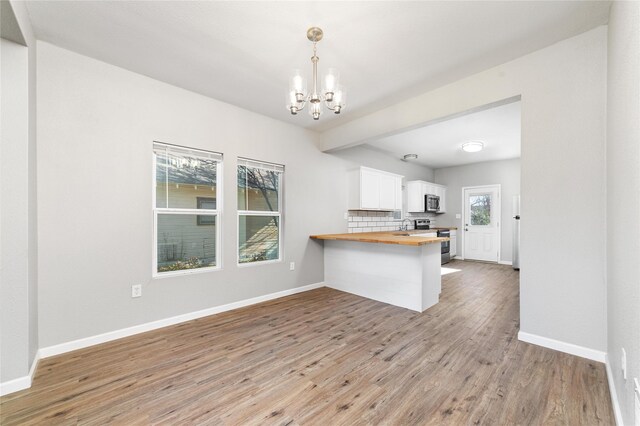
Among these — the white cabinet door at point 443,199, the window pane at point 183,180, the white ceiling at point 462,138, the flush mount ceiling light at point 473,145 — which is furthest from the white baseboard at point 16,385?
the white cabinet door at point 443,199

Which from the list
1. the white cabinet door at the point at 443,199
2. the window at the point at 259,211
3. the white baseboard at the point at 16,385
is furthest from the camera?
the white cabinet door at the point at 443,199

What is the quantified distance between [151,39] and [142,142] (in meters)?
1.02

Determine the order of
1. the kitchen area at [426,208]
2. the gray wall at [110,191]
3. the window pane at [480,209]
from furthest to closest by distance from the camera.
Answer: the window pane at [480,209] < the kitchen area at [426,208] < the gray wall at [110,191]

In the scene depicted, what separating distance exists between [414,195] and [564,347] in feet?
15.4

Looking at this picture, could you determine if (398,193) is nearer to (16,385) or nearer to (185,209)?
(185,209)

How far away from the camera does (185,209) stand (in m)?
3.15

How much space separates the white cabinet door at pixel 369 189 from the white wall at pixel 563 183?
2.60m

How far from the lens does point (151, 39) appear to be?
7.41ft

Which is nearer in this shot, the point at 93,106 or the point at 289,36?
the point at 289,36

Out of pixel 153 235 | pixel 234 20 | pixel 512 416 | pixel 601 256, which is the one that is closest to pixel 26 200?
pixel 153 235

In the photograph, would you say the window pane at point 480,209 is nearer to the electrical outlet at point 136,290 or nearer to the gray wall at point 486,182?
the gray wall at point 486,182

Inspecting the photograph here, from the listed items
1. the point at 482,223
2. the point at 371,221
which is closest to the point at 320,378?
the point at 371,221

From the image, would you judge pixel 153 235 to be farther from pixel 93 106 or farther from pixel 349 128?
pixel 349 128

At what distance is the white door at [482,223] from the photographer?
6.78 metres
